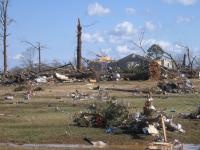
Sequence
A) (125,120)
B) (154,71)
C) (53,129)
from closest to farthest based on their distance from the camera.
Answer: (125,120) < (53,129) < (154,71)

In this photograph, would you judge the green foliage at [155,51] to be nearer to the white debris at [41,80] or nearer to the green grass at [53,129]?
the white debris at [41,80]

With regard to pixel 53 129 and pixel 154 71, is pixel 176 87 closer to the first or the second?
pixel 154 71

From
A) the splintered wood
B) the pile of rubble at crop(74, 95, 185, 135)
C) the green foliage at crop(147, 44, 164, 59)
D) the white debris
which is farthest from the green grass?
the green foliage at crop(147, 44, 164, 59)

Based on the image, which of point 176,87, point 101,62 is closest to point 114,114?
point 176,87

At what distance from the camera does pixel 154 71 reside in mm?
51656

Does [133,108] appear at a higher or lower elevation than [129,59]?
lower

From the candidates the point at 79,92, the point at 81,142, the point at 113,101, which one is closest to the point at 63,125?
the point at 113,101

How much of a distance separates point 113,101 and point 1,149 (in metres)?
5.45

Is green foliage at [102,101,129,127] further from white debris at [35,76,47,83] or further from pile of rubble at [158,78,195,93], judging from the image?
white debris at [35,76,47,83]

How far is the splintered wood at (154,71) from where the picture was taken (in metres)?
51.3

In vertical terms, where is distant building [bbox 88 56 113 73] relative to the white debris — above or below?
above

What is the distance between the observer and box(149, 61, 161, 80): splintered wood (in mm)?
51319

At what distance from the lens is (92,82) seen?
50625 mm

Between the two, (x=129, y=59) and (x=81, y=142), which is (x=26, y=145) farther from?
(x=129, y=59)
